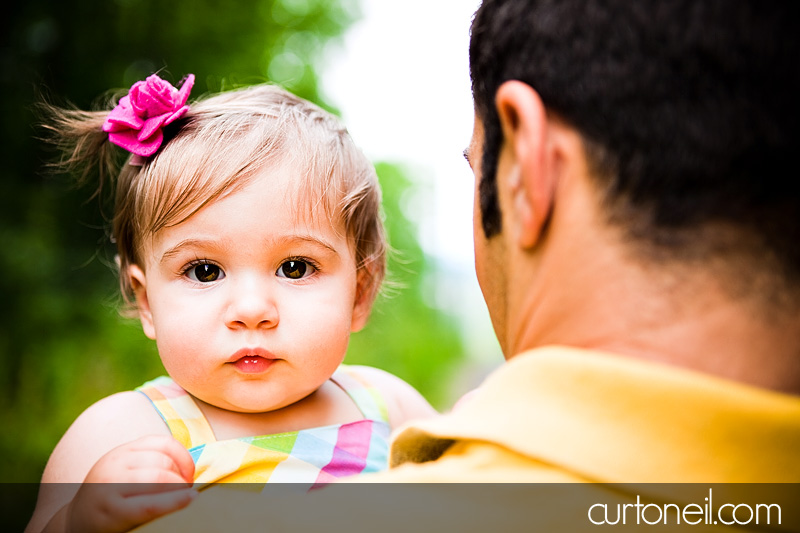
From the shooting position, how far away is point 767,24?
108 centimetres

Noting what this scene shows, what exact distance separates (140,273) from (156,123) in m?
0.40

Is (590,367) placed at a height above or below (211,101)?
below

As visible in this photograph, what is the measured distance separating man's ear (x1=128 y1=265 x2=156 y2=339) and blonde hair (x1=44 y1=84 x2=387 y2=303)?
0.11 feet

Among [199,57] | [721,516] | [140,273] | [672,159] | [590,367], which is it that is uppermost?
[199,57]

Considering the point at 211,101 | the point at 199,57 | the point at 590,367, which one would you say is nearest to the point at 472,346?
the point at 199,57

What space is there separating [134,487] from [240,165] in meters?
0.78

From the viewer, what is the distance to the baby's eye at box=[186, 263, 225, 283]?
73.6 inches

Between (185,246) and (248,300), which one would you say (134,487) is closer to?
(248,300)

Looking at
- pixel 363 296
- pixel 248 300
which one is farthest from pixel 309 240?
pixel 363 296

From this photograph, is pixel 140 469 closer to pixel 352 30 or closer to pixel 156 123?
pixel 156 123

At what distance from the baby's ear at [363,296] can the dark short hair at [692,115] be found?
3.77 ft

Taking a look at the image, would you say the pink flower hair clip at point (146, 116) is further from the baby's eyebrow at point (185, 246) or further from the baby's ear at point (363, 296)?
the baby's ear at point (363, 296)

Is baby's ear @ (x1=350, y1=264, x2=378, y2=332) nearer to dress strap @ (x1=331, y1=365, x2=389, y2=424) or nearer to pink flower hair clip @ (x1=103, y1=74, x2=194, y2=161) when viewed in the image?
dress strap @ (x1=331, y1=365, x2=389, y2=424)

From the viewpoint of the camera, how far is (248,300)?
1.79 metres
